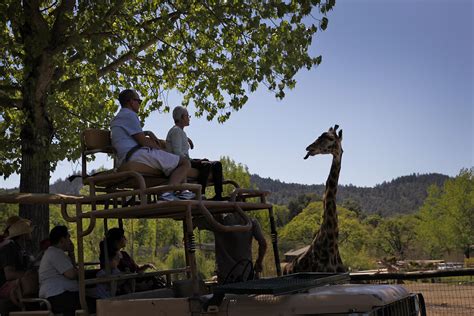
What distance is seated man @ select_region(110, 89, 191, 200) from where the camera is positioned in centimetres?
531

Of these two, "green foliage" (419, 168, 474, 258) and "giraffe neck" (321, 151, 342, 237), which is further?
"green foliage" (419, 168, 474, 258)

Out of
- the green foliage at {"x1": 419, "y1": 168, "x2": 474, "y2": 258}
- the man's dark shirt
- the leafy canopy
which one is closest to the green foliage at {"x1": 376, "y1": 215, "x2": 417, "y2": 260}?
the green foliage at {"x1": 419, "y1": 168, "x2": 474, "y2": 258}

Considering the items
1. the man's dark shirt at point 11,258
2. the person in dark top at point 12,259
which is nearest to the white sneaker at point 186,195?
the person in dark top at point 12,259

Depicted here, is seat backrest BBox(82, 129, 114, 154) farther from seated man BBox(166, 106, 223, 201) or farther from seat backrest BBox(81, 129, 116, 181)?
seated man BBox(166, 106, 223, 201)

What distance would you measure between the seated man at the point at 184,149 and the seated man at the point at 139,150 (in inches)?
14.9

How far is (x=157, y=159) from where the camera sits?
17.5ft

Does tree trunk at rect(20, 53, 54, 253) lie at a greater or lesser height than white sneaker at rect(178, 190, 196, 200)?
greater

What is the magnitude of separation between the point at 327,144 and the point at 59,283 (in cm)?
545

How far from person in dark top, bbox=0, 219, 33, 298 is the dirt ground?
29.0 ft

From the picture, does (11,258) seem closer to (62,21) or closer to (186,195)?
(186,195)

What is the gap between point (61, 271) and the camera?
5.47m

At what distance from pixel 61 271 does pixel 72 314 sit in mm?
460

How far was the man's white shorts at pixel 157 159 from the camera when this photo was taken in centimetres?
530

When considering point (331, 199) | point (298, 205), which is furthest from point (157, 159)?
point (298, 205)
